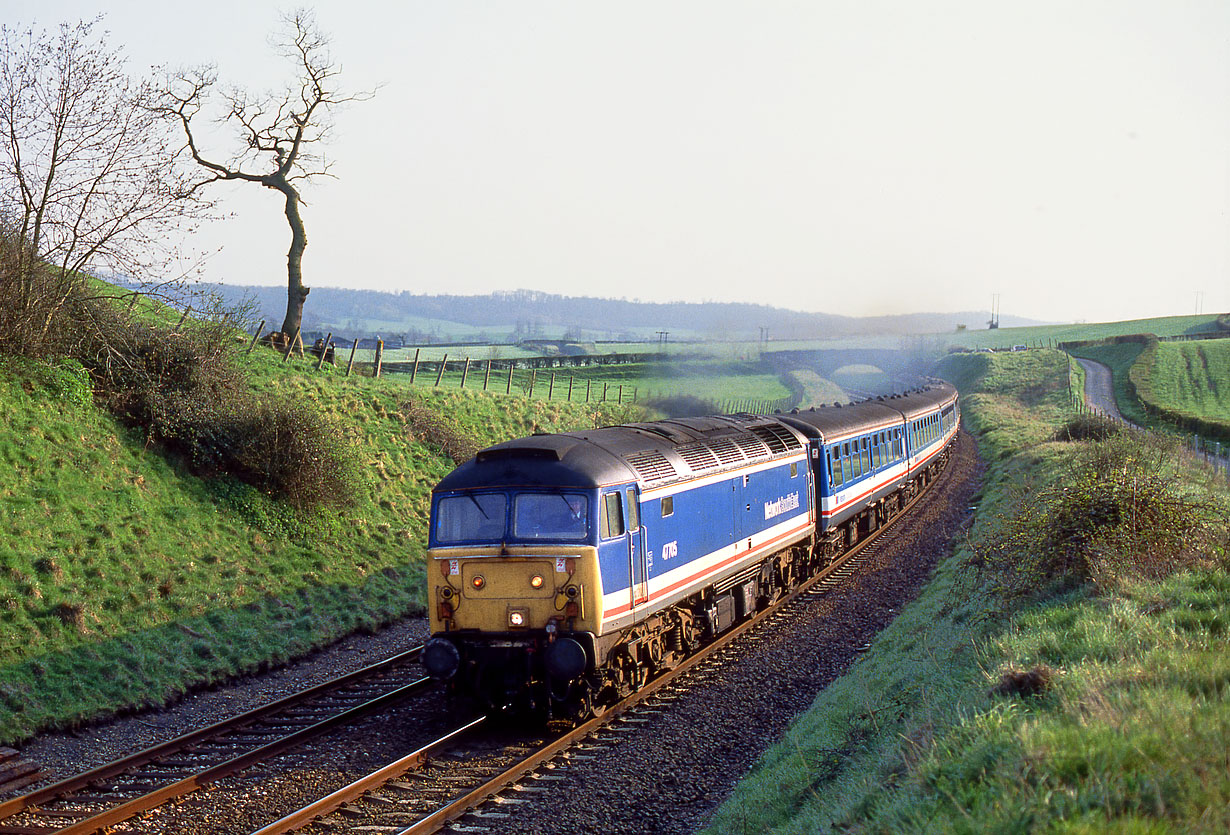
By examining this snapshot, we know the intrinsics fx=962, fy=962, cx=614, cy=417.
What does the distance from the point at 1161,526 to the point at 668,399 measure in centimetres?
3471

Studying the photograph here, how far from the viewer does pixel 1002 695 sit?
7.89 meters

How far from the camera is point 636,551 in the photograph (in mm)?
12531

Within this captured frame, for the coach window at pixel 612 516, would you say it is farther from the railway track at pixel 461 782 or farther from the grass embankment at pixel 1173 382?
the grass embankment at pixel 1173 382

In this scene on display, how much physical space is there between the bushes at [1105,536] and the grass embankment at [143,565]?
37.0ft

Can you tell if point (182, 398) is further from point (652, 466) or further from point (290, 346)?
point (652, 466)

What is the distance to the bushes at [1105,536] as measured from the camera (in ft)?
39.6

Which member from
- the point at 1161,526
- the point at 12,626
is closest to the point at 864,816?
the point at 1161,526

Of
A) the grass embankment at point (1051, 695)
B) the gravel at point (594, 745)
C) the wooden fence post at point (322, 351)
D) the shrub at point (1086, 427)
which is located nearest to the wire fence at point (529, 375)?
the wooden fence post at point (322, 351)

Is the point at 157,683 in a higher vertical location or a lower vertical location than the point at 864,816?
lower

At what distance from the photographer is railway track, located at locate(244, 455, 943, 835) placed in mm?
9094

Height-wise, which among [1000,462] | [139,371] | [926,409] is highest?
[139,371]

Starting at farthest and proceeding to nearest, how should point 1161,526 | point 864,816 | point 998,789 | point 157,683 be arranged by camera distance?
point 157,683 < point 1161,526 < point 864,816 < point 998,789

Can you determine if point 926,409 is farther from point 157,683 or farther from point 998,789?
point 998,789

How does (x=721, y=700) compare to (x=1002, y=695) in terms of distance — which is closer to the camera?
(x=1002, y=695)
